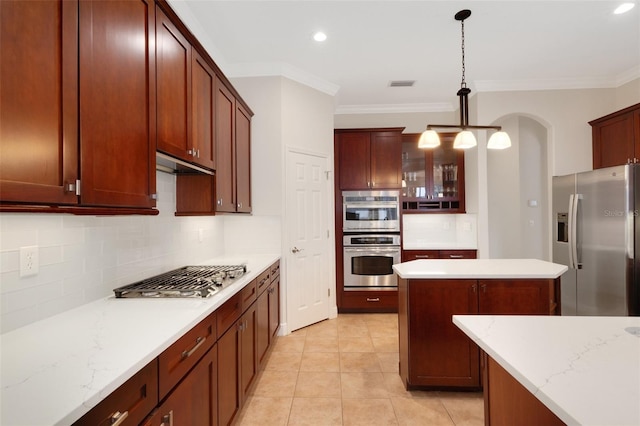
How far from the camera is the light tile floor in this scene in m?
2.04

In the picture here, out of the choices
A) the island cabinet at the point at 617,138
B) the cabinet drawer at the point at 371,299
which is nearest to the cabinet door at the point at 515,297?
the cabinet drawer at the point at 371,299

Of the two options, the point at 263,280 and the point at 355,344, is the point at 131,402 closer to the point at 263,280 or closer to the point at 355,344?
the point at 263,280

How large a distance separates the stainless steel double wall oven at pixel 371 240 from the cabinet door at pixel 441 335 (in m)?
1.89

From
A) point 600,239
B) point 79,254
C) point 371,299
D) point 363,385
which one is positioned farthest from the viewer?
point 371,299

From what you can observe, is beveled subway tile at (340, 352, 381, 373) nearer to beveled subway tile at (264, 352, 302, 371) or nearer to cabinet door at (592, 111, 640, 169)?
beveled subway tile at (264, 352, 302, 371)

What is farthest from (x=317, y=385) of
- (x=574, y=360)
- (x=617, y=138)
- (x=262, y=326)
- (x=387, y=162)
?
(x=617, y=138)

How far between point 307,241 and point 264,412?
1895 mm

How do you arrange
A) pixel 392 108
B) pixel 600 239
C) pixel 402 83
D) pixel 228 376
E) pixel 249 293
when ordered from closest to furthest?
1. pixel 228 376
2. pixel 249 293
3. pixel 600 239
4. pixel 402 83
5. pixel 392 108

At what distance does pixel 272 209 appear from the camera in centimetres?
345

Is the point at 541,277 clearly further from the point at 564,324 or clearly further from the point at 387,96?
the point at 387,96

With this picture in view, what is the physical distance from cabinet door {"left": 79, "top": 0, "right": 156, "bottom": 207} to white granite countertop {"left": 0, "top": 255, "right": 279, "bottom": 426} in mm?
493

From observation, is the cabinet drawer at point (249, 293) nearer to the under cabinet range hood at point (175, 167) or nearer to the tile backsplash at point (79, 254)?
the tile backsplash at point (79, 254)

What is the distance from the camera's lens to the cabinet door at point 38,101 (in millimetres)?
848

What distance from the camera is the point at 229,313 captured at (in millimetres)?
1766
